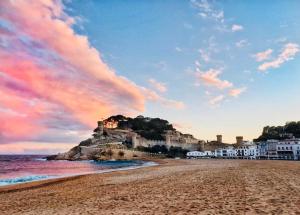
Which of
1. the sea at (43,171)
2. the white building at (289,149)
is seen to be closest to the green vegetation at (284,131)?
the white building at (289,149)

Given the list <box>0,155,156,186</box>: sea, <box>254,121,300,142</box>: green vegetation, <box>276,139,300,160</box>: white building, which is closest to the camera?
<box>0,155,156,186</box>: sea

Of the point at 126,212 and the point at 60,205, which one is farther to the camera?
the point at 60,205

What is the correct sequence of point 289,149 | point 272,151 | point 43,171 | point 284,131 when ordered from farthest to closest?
point 284,131 → point 272,151 → point 289,149 → point 43,171

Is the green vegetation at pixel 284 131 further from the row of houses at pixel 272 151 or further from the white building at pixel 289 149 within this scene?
the white building at pixel 289 149

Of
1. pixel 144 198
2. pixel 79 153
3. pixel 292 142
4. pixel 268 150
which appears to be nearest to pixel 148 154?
pixel 79 153

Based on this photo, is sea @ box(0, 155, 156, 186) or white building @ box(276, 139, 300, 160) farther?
white building @ box(276, 139, 300, 160)

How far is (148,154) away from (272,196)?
166 m

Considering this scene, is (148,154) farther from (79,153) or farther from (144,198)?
(144,198)

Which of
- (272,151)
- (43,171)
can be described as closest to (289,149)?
(272,151)

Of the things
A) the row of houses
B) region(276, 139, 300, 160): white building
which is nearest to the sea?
region(276, 139, 300, 160): white building

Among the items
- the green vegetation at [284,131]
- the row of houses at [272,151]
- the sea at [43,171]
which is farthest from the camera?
the green vegetation at [284,131]

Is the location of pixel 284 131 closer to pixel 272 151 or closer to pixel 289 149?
pixel 272 151

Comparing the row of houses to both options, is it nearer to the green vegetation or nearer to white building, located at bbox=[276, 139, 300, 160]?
white building, located at bbox=[276, 139, 300, 160]

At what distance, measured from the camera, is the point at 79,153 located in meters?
171
